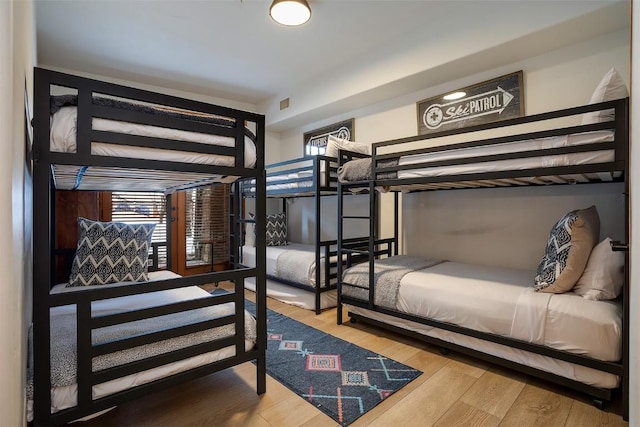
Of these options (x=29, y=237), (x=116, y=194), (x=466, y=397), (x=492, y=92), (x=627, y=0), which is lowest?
(x=466, y=397)

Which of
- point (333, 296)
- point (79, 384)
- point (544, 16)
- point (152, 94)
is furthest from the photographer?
point (333, 296)

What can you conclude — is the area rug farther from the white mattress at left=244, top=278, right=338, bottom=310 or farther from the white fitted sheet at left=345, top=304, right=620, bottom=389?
the white mattress at left=244, top=278, right=338, bottom=310

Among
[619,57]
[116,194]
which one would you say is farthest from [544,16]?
[116,194]

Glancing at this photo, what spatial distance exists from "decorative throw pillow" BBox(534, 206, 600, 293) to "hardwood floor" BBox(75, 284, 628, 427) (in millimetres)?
567

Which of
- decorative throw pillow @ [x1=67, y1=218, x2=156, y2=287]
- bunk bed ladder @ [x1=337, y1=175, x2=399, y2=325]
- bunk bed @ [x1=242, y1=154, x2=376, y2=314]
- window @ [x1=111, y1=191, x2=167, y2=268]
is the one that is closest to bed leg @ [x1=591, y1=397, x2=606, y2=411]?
bunk bed ladder @ [x1=337, y1=175, x2=399, y2=325]

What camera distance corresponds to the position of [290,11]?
90.4 inches

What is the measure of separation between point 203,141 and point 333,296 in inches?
87.0

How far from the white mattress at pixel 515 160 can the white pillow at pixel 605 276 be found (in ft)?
1.66

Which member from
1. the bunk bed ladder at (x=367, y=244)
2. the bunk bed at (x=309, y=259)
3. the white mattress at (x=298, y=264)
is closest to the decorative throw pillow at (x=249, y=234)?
the white mattress at (x=298, y=264)

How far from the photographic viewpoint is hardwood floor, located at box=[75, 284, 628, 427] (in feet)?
4.74

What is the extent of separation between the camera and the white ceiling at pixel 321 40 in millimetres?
2281

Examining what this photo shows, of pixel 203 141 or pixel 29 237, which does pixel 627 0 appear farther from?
pixel 29 237

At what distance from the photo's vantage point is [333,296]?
320cm

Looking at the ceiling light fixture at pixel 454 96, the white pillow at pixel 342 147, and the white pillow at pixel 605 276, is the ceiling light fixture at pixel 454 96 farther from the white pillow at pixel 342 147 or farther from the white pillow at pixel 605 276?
the white pillow at pixel 605 276
